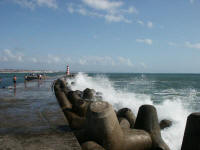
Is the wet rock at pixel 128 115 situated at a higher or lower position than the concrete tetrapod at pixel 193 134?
lower

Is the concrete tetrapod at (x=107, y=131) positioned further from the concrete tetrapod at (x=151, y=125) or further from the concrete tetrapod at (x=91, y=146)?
the concrete tetrapod at (x=151, y=125)

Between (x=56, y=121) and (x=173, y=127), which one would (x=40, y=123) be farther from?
(x=173, y=127)

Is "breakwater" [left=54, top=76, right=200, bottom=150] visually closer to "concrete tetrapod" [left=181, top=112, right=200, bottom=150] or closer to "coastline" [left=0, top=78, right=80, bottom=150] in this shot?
"coastline" [left=0, top=78, right=80, bottom=150]

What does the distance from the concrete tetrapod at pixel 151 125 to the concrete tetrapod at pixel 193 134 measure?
796 mm

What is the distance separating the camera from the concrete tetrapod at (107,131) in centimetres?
352

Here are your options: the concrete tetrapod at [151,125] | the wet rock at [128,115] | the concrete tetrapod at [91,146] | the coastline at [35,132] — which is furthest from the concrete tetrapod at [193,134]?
the wet rock at [128,115]

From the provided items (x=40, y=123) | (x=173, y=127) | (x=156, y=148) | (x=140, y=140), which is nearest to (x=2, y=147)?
(x=40, y=123)

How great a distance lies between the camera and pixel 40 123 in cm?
451

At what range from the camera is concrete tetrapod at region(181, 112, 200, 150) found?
323cm

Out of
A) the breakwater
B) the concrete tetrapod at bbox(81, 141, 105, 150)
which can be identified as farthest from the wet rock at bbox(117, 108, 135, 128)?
the concrete tetrapod at bbox(81, 141, 105, 150)

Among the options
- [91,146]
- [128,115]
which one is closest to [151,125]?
[128,115]

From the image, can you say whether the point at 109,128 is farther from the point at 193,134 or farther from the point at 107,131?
the point at 193,134

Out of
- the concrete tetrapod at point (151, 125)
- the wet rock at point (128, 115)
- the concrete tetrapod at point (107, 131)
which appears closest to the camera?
the concrete tetrapod at point (107, 131)

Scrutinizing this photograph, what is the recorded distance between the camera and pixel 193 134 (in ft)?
10.8
